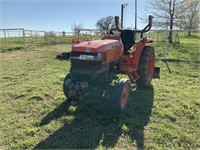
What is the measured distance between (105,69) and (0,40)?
61.9 feet

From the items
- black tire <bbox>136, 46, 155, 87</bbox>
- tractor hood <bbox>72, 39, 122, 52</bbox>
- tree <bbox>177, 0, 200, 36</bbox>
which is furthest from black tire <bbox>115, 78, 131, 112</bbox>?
tree <bbox>177, 0, 200, 36</bbox>

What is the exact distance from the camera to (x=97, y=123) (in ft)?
11.4

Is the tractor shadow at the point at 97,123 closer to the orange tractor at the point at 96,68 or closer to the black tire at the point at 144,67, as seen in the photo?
the orange tractor at the point at 96,68

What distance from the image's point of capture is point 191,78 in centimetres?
658

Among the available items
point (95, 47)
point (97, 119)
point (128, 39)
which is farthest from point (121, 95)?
point (128, 39)

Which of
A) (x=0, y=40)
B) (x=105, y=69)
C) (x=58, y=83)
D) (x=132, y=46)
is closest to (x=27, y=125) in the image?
(x=105, y=69)

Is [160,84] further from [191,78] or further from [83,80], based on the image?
[83,80]

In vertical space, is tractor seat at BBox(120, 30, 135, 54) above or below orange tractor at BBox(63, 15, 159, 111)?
above

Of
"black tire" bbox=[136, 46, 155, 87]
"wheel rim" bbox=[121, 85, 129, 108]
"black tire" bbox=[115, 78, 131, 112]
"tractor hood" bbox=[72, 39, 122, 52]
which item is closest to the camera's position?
"tractor hood" bbox=[72, 39, 122, 52]

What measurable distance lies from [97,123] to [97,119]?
0.13 m

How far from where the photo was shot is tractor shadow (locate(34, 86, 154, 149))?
117 inches

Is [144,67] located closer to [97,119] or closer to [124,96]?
[124,96]

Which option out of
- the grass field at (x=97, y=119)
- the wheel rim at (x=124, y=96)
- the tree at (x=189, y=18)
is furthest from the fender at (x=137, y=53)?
the tree at (x=189, y=18)

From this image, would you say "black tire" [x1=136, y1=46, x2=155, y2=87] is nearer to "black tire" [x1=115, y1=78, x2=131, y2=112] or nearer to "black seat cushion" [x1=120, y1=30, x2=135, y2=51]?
"black seat cushion" [x1=120, y1=30, x2=135, y2=51]
